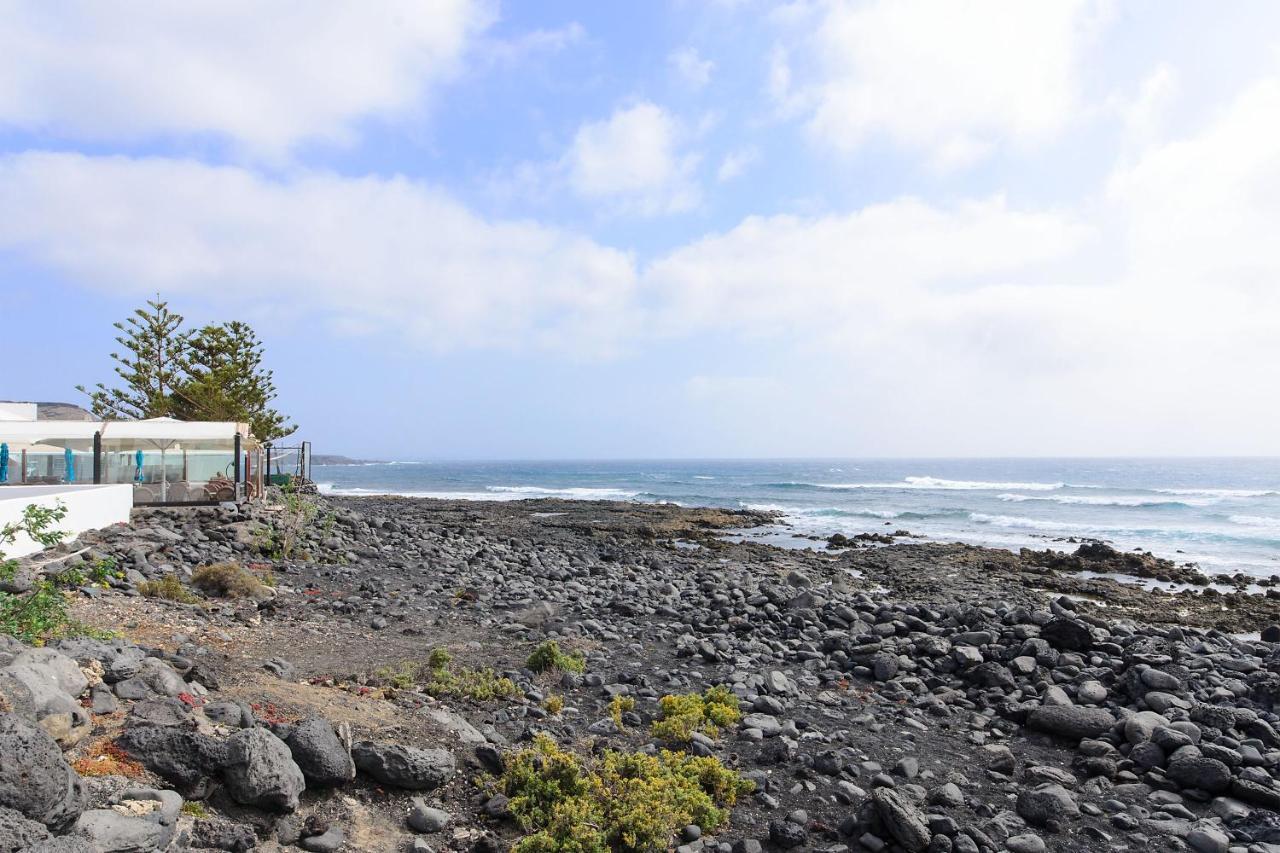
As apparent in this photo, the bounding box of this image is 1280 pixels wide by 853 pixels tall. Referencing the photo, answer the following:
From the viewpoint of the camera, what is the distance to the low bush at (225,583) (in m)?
11.8

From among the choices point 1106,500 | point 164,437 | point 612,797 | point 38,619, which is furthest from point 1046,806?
point 1106,500

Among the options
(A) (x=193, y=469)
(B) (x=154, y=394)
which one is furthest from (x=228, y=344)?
(A) (x=193, y=469)

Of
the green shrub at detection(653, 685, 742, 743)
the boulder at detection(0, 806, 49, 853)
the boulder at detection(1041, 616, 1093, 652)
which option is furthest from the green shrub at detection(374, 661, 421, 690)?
the boulder at detection(1041, 616, 1093, 652)

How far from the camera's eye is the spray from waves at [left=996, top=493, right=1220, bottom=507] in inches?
1939

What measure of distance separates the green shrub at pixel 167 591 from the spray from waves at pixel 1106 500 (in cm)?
5249

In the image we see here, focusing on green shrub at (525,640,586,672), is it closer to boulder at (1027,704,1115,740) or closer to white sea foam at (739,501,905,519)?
boulder at (1027,704,1115,740)

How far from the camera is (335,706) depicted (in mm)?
6836

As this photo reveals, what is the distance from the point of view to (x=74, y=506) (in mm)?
13547

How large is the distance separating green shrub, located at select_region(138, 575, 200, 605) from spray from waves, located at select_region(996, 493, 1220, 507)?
52491mm

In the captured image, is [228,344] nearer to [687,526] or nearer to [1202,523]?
[687,526]

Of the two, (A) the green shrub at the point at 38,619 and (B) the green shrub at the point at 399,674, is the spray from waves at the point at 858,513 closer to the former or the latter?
(B) the green shrub at the point at 399,674

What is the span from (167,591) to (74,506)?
432 cm

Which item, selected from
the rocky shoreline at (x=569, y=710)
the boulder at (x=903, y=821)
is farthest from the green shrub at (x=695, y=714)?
the boulder at (x=903, y=821)

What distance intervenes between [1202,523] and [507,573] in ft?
122
